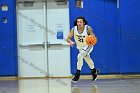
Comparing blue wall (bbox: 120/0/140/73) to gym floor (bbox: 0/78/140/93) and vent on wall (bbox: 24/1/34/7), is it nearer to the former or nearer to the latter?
gym floor (bbox: 0/78/140/93)

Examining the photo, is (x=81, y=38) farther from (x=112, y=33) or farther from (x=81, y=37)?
(x=112, y=33)

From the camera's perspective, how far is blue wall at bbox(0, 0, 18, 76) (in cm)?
1377

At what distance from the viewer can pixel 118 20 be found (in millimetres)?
13281

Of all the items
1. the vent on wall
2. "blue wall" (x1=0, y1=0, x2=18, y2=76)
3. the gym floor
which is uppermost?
the vent on wall

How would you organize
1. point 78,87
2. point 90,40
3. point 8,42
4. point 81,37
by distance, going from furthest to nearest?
point 8,42 → point 81,37 → point 90,40 → point 78,87

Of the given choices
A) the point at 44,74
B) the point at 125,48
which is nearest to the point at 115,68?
the point at 125,48

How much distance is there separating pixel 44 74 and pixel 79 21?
4106 millimetres

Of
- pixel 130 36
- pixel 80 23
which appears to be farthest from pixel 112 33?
pixel 80 23

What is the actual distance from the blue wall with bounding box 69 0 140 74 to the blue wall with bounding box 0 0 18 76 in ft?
7.19

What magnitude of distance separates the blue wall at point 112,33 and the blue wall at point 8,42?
2.19 meters

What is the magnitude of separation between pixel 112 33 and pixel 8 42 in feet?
12.8

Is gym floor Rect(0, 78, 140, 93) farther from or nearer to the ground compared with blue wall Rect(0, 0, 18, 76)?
nearer to the ground

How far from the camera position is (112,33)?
43.8 feet

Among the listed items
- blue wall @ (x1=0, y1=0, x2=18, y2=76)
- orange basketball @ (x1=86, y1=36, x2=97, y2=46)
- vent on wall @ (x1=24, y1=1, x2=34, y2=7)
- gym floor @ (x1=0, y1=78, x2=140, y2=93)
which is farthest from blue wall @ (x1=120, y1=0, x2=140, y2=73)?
blue wall @ (x1=0, y1=0, x2=18, y2=76)
